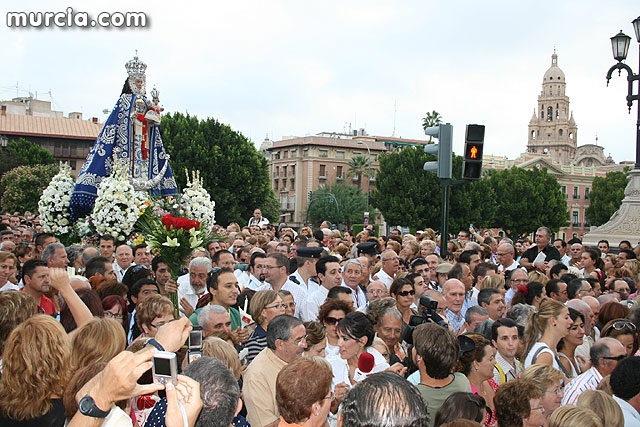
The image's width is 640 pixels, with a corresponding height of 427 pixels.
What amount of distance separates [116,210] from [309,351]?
668 centimetres

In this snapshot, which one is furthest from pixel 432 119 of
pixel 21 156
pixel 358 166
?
pixel 21 156

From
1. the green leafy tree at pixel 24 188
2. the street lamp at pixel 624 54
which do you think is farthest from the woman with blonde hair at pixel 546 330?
the green leafy tree at pixel 24 188

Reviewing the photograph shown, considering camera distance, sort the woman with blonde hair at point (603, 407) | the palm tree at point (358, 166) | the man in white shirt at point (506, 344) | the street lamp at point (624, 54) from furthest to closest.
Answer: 1. the palm tree at point (358, 166)
2. the street lamp at point (624, 54)
3. the man in white shirt at point (506, 344)
4. the woman with blonde hair at point (603, 407)

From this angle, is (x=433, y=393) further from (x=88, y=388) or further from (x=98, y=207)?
(x=98, y=207)

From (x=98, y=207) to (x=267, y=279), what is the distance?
4573 millimetres

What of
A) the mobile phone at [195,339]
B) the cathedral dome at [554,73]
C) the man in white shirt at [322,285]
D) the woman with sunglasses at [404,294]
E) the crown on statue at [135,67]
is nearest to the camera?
the mobile phone at [195,339]

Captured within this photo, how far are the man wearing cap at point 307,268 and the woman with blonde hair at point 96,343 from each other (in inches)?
157

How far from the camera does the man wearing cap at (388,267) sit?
8.58 metres

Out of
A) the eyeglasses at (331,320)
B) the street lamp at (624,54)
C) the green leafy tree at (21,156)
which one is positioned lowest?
the eyeglasses at (331,320)

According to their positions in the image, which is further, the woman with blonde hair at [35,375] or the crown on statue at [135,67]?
the crown on statue at [135,67]

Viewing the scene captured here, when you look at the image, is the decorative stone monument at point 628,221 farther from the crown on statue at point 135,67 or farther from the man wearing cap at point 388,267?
the crown on statue at point 135,67

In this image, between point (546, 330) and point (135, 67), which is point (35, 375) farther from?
point (135, 67)

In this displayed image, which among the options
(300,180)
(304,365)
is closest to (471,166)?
(304,365)

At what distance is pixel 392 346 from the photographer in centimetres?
568
